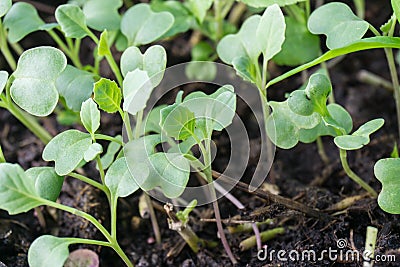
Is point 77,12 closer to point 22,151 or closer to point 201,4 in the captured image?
point 201,4

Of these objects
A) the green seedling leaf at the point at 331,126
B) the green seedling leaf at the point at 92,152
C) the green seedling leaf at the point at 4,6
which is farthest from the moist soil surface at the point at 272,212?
the green seedling leaf at the point at 4,6

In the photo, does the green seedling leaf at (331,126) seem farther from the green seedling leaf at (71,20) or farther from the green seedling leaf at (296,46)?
the green seedling leaf at (71,20)

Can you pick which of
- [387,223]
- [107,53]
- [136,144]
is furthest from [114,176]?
[387,223]

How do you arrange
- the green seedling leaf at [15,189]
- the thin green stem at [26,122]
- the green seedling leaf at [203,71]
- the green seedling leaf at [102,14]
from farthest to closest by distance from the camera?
1. the green seedling leaf at [203,71]
2. the green seedling leaf at [102,14]
3. the thin green stem at [26,122]
4. the green seedling leaf at [15,189]

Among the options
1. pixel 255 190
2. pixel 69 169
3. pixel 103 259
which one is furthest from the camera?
pixel 103 259

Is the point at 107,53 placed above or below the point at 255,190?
above

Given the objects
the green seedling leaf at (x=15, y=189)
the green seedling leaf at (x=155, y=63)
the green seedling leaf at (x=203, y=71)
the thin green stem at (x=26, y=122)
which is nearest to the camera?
the green seedling leaf at (x=15, y=189)
